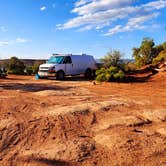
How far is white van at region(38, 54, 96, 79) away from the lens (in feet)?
70.5

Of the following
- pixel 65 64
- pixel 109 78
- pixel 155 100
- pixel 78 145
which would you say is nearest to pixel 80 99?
pixel 155 100

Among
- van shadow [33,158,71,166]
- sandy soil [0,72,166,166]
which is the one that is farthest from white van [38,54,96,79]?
van shadow [33,158,71,166]

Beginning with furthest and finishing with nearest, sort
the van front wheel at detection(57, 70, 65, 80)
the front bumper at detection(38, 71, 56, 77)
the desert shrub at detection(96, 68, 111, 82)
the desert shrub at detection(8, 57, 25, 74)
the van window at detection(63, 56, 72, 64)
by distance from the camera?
the desert shrub at detection(8, 57, 25, 74)
the van window at detection(63, 56, 72, 64)
the van front wheel at detection(57, 70, 65, 80)
the front bumper at detection(38, 71, 56, 77)
the desert shrub at detection(96, 68, 111, 82)

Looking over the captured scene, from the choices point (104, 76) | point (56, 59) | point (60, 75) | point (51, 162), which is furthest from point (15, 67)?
point (51, 162)

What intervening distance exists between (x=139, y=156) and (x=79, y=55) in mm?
17799

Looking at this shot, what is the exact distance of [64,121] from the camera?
7594 mm

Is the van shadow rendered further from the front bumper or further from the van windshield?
the van windshield

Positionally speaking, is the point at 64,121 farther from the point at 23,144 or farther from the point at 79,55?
the point at 79,55

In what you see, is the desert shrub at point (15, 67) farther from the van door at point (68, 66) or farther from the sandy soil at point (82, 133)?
the sandy soil at point (82, 133)

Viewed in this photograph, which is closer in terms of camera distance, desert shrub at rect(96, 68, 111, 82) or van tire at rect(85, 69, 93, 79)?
desert shrub at rect(96, 68, 111, 82)

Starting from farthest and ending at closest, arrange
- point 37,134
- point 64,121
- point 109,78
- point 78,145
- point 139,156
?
1. point 109,78
2. point 64,121
3. point 37,134
4. point 78,145
5. point 139,156

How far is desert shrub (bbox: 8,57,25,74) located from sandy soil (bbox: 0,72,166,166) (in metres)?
21.9

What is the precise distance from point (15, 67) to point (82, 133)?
87.0ft

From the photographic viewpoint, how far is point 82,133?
6.82 meters
